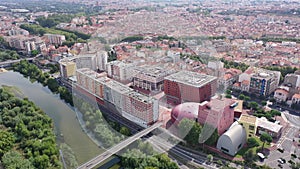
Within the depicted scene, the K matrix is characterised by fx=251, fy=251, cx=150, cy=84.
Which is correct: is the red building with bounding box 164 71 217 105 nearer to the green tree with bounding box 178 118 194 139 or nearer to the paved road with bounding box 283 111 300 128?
the green tree with bounding box 178 118 194 139

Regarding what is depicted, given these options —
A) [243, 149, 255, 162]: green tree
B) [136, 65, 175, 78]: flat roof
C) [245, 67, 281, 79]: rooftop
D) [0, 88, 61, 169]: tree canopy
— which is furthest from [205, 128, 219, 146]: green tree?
[245, 67, 281, 79]: rooftop

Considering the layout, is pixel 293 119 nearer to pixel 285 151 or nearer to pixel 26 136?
pixel 285 151

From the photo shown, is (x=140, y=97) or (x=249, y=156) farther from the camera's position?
(x=140, y=97)

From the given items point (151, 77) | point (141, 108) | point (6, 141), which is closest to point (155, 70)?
point (151, 77)

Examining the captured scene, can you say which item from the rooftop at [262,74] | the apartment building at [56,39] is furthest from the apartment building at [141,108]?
the apartment building at [56,39]

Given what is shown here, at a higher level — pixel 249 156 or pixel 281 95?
pixel 281 95
